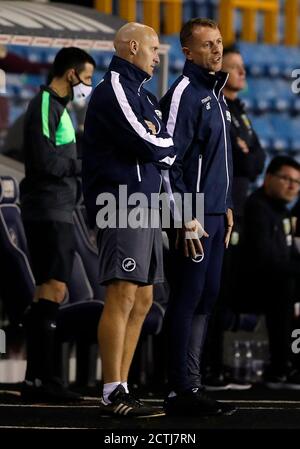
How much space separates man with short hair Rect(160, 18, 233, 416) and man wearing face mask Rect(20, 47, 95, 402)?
38.8 inches

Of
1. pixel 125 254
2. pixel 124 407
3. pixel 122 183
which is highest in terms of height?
pixel 122 183

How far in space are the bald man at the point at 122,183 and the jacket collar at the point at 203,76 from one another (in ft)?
0.99

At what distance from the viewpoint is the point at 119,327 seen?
18.6ft

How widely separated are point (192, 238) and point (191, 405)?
71 cm

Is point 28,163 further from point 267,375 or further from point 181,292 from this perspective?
point 267,375

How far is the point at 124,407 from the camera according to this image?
18.4ft

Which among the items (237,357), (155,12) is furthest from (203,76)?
(155,12)

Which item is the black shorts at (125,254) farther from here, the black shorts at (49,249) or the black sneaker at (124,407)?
the black shorts at (49,249)

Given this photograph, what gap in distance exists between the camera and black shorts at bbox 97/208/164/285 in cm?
563

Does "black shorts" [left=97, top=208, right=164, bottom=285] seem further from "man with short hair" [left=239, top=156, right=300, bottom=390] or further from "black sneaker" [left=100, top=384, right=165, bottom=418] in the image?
"man with short hair" [left=239, top=156, right=300, bottom=390]

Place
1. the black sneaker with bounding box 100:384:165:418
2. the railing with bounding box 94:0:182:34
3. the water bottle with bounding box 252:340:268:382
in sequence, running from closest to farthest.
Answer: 1. the black sneaker with bounding box 100:384:165:418
2. the water bottle with bounding box 252:340:268:382
3. the railing with bounding box 94:0:182:34

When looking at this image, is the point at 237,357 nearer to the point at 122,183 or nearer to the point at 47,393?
the point at 47,393

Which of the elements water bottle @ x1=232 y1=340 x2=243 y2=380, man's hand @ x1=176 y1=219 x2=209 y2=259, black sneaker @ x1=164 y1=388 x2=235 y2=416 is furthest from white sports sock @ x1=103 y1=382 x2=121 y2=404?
water bottle @ x1=232 y1=340 x2=243 y2=380

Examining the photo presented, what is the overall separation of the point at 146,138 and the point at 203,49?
0.65 metres
